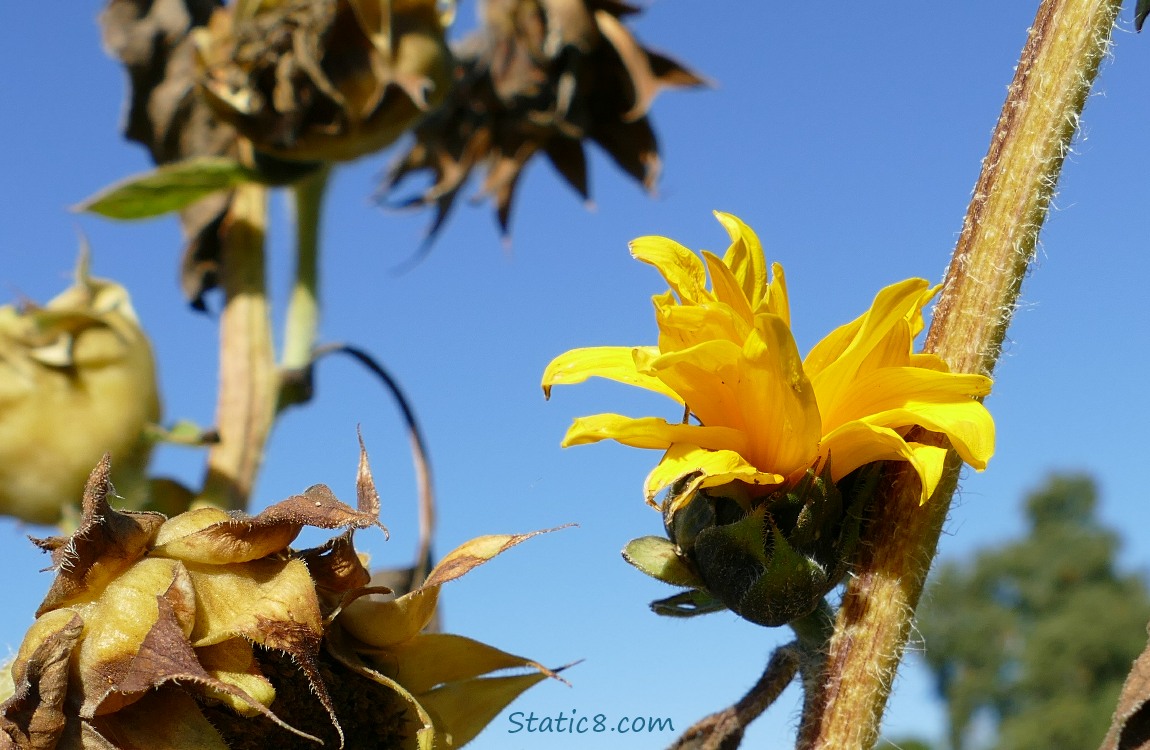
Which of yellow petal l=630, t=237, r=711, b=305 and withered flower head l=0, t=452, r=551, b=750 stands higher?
yellow petal l=630, t=237, r=711, b=305

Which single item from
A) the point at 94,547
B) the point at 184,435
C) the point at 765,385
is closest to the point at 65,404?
the point at 184,435

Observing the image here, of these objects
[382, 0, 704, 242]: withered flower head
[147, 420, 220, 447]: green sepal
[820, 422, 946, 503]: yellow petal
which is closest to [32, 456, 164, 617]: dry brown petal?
[820, 422, 946, 503]: yellow petal

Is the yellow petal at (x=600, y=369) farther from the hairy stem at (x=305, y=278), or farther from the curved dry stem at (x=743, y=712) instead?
the hairy stem at (x=305, y=278)

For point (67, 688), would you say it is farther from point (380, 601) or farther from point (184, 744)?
point (380, 601)

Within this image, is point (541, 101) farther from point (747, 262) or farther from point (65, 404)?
point (747, 262)

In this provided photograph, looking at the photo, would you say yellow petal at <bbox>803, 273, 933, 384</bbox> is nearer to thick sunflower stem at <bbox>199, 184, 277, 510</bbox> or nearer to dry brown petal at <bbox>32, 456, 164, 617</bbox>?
dry brown petal at <bbox>32, 456, 164, 617</bbox>
